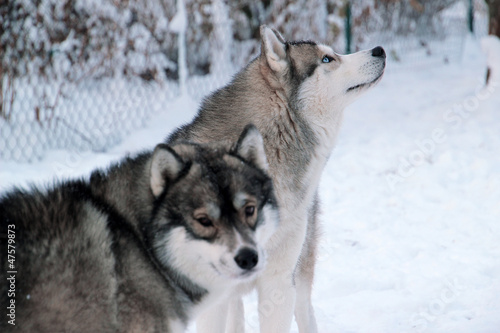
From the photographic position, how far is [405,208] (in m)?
6.39

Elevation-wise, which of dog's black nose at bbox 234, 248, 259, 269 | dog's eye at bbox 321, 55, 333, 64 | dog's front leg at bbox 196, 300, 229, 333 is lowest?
dog's front leg at bbox 196, 300, 229, 333

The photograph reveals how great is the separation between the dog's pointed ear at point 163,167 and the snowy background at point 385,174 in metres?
0.53

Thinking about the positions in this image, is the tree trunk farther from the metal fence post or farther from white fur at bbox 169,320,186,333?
white fur at bbox 169,320,186,333

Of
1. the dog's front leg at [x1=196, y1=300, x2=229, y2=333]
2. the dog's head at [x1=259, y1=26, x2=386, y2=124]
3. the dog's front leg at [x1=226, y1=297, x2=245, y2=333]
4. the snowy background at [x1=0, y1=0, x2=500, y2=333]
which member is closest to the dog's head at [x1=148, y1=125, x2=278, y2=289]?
the snowy background at [x1=0, y1=0, x2=500, y2=333]

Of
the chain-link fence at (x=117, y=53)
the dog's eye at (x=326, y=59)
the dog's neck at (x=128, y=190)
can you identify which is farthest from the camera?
the chain-link fence at (x=117, y=53)

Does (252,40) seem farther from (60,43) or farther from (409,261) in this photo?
(409,261)

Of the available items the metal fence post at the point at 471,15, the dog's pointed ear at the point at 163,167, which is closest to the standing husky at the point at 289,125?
the dog's pointed ear at the point at 163,167

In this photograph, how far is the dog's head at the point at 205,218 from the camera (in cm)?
257

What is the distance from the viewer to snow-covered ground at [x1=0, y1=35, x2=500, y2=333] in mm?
4375

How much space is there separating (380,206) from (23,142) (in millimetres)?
4359

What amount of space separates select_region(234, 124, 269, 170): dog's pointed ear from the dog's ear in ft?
2.82

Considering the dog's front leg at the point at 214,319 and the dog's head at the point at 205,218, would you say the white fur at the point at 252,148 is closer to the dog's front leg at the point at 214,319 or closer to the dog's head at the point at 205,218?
the dog's head at the point at 205,218

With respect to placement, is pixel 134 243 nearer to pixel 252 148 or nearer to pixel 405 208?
pixel 252 148

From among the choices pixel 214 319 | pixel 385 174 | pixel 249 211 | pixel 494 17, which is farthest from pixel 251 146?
pixel 494 17
